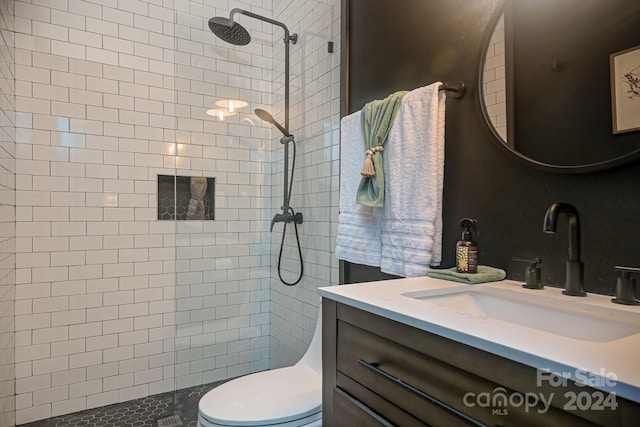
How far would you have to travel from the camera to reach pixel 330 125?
82.0 inches

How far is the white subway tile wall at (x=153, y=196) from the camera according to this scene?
2143mm

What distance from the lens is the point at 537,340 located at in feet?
1.99

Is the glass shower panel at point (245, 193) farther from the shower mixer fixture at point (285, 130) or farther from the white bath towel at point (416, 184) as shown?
the white bath towel at point (416, 184)

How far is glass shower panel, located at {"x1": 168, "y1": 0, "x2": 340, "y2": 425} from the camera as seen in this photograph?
2.28 m

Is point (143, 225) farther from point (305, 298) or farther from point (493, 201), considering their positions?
point (493, 201)

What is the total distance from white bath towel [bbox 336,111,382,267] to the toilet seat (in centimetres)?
58

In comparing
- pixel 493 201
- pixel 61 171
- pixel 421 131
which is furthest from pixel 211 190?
pixel 493 201

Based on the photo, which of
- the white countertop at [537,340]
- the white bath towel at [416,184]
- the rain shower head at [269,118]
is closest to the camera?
the white countertop at [537,340]

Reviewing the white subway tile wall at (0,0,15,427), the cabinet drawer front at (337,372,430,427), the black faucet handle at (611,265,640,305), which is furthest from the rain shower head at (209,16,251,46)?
the black faucet handle at (611,265,640,305)

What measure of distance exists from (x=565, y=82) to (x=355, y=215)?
2.81 feet

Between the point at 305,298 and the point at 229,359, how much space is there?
0.81 meters

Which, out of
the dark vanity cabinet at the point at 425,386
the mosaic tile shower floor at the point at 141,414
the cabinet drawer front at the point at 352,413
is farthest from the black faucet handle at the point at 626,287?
the mosaic tile shower floor at the point at 141,414

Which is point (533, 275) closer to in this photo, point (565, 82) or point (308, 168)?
point (565, 82)

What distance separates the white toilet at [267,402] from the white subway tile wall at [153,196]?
0.64 metres
